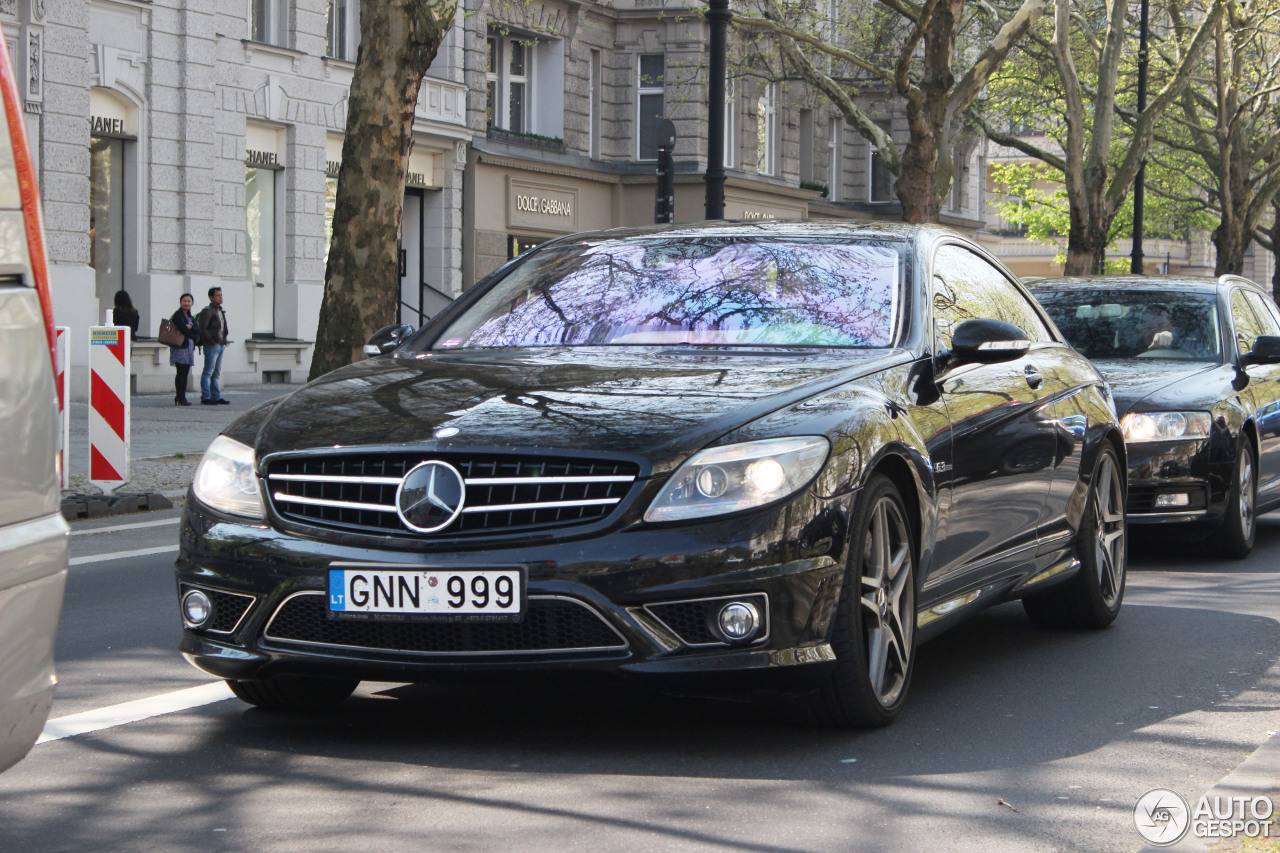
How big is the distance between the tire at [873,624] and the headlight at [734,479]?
0.28 meters

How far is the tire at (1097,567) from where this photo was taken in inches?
289

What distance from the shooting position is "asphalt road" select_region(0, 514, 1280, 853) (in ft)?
14.0

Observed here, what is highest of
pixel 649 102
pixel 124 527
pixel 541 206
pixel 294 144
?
pixel 649 102

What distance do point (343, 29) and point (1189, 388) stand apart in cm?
2271

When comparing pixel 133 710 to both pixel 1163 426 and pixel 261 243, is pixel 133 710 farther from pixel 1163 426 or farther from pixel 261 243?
pixel 261 243

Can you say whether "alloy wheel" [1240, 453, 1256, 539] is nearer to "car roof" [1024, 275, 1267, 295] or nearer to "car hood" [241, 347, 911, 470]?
"car roof" [1024, 275, 1267, 295]

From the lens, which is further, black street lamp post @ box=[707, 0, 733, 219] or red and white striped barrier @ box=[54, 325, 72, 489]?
black street lamp post @ box=[707, 0, 733, 219]

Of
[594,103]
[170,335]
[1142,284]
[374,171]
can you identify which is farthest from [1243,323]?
[594,103]

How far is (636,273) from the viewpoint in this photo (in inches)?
247

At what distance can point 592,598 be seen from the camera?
4.69m

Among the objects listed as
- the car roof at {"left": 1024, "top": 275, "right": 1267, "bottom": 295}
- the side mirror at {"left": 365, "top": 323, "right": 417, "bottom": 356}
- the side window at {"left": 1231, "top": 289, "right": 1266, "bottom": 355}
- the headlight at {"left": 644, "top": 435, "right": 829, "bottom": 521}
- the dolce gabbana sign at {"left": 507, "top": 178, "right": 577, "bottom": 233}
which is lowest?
the headlight at {"left": 644, "top": 435, "right": 829, "bottom": 521}

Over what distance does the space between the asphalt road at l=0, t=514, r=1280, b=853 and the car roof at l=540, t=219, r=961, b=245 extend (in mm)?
1550

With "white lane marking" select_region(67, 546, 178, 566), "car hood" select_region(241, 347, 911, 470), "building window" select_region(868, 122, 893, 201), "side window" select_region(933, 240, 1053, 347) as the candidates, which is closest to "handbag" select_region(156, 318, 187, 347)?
"white lane marking" select_region(67, 546, 178, 566)

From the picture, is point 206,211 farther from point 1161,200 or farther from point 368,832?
point 1161,200
